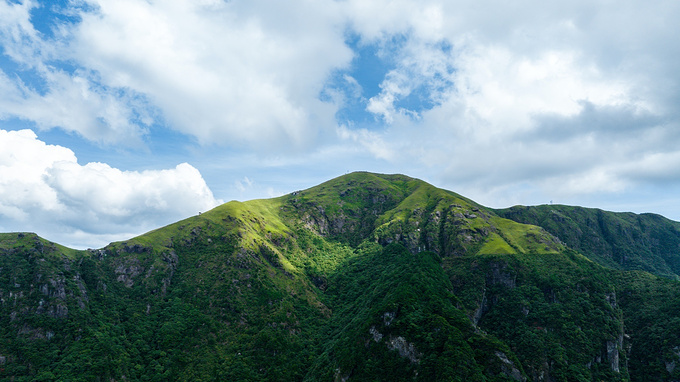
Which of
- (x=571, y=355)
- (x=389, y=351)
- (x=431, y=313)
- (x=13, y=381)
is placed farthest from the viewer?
(x=571, y=355)

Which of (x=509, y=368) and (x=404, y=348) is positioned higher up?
(x=404, y=348)

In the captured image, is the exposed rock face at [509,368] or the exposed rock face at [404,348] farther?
the exposed rock face at [404,348]

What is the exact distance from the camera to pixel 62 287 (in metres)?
195

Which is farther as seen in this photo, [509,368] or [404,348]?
[404,348]

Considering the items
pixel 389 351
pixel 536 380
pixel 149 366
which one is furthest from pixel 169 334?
pixel 536 380

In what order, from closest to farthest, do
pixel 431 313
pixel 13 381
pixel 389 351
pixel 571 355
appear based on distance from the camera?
pixel 13 381, pixel 389 351, pixel 431 313, pixel 571 355

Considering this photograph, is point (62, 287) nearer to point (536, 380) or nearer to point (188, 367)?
point (188, 367)

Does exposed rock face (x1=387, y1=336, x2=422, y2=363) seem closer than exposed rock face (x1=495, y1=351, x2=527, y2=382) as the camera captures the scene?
No

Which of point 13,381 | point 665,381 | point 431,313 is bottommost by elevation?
point 665,381

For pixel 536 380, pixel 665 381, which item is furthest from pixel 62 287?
pixel 665 381

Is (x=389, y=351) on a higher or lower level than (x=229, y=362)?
higher

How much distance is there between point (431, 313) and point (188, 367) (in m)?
147

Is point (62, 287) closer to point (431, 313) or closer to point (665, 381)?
point (431, 313)

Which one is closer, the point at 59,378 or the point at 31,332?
the point at 59,378
